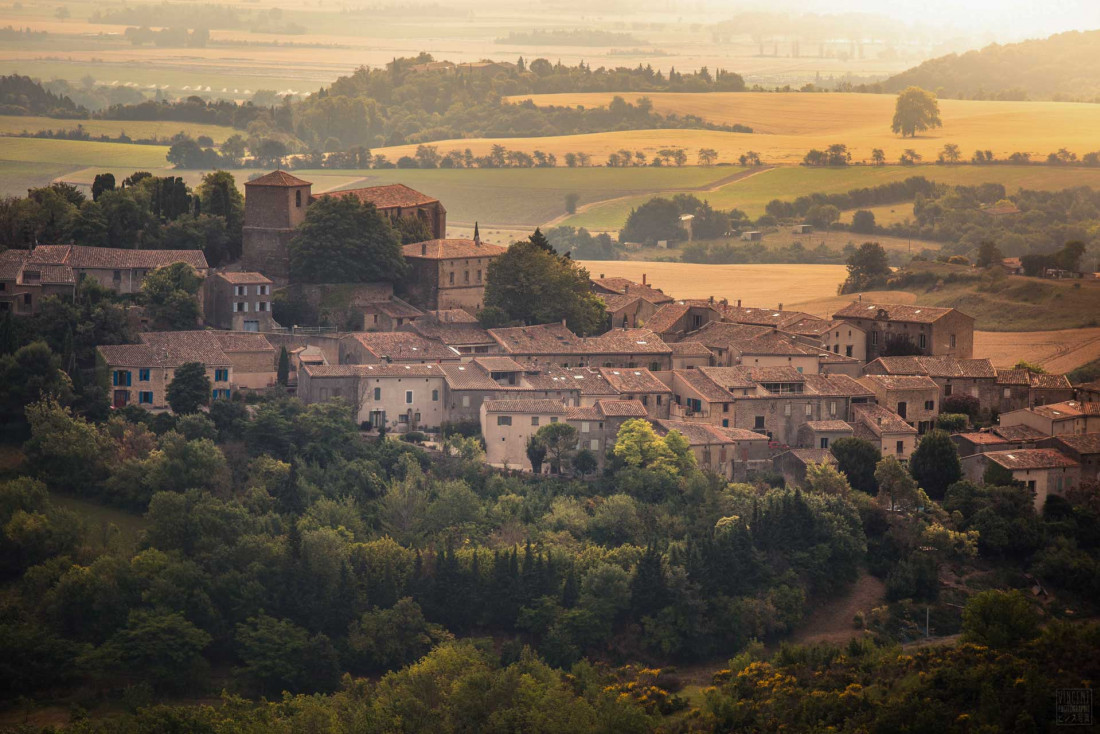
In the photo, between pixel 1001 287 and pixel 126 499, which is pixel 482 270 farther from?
pixel 1001 287

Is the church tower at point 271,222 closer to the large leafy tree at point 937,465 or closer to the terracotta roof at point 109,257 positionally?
the terracotta roof at point 109,257

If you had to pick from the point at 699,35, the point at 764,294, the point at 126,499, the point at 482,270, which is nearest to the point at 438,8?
the point at 699,35

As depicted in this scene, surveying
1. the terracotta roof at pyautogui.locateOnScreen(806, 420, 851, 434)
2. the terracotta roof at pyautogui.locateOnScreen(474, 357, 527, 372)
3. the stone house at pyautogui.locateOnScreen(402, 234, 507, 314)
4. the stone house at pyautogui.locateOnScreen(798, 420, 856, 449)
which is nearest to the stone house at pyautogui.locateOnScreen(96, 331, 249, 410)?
the terracotta roof at pyautogui.locateOnScreen(474, 357, 527, 372)

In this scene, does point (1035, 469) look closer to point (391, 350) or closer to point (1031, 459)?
point (1031, 459)

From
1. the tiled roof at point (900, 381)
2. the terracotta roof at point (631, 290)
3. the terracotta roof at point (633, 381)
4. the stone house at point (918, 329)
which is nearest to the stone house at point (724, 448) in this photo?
the terracotta roof at point (633, 381)

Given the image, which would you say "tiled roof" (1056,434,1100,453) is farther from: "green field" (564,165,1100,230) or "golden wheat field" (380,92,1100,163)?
"golden wheat field" (380,92,1100,163)

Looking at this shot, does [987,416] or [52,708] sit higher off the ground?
[987,416]
